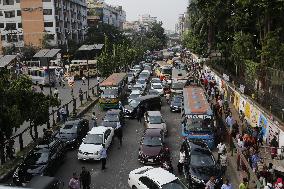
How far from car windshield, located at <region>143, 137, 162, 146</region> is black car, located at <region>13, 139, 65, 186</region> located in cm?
514

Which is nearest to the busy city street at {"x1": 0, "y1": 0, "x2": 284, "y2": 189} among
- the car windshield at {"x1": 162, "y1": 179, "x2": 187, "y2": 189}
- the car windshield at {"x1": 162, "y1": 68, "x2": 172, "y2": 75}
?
the car windshield at {"x1": 162, "y1": 179, "x2": 187, "y2": 189}

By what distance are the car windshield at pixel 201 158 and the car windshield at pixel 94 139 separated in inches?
246

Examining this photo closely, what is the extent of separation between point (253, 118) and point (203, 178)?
11.1 m

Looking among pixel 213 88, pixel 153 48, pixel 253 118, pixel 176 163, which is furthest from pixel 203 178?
pixel 153 48

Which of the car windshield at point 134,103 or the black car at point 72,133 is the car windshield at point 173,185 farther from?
the car windshield at point 134,103

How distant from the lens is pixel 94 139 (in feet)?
78.1

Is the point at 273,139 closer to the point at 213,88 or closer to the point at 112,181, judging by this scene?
the point at 112,181

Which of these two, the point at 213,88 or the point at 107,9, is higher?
the point at 107,9

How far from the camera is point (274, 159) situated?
21.1 m

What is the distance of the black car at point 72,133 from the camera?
2528 centimetres

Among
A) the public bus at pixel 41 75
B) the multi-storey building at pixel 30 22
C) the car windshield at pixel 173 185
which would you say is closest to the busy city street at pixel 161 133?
the car windshield at pixel 173 185

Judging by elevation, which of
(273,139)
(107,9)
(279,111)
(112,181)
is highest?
(107,9)

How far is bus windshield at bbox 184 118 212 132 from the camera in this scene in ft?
82.2

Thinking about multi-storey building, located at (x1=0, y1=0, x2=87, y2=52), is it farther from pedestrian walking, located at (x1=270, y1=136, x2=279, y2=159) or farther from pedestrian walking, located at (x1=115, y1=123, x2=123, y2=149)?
pedestrian walking, located at (x1=270, y1=136, x2=279, y2=159)
